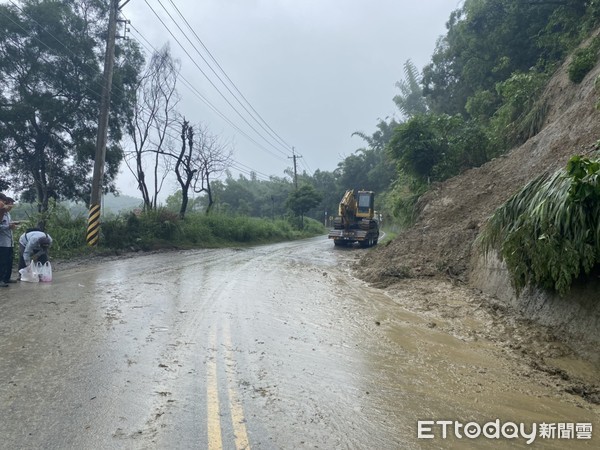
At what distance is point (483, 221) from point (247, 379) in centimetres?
861

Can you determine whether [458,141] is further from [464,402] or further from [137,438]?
[137,438]

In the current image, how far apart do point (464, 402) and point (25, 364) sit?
4.66m

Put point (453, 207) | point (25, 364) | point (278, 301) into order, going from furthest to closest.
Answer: point (453, 207), point (278, 301), point (25, 364)

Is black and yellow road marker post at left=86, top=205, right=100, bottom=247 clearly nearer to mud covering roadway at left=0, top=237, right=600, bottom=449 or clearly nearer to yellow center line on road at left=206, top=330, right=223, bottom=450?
mud covering roadway at left=0, top=237, right=600, bottom=449

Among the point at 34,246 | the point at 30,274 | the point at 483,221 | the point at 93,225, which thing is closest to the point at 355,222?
the point at 93,225

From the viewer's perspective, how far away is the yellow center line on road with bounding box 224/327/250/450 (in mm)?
3478

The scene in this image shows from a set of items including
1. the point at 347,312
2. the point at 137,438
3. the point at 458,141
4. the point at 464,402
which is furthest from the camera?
the point at 458,141

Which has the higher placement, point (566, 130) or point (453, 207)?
point (566, 130)

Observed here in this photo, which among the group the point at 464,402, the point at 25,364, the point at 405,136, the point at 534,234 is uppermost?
the point at 405,136

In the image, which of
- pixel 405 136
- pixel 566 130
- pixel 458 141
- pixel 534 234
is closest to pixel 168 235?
pixel 405 136

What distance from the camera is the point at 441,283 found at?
10336 millimetres

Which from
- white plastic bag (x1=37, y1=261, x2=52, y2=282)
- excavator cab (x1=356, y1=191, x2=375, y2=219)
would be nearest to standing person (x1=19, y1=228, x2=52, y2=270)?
white plastic bag (x1=37, y1=261, x2=52, y2=282)

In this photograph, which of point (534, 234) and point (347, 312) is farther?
point (347, 312)

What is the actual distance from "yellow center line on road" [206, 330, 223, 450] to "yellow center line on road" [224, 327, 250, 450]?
0.41ft
